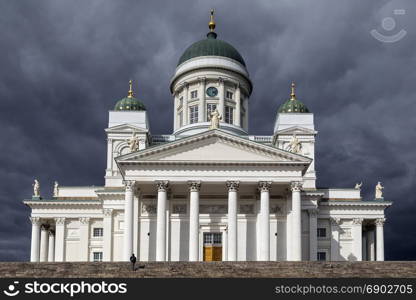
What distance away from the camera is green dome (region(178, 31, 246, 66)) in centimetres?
6594

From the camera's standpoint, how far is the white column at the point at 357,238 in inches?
2172

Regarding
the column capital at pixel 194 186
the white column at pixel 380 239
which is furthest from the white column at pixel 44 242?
the white column at pixel 380 239

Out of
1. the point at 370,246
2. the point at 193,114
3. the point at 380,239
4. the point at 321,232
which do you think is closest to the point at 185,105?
the point at 193,114

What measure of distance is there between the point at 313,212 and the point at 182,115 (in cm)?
1895

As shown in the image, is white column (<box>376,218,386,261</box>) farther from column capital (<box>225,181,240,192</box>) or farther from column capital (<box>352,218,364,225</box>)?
column capital (<box>225,181,240,192</box>)

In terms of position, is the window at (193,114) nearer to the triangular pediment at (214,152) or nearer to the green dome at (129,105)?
the green dome at (129,105)

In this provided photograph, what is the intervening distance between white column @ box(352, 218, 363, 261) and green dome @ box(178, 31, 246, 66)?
2259cm

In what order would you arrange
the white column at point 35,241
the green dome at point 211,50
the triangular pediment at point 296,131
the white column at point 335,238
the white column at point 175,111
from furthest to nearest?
1. the white column at point 175,111
2. the green dome at point 211,50
3. the triangular pediment at point 296,131
4. the white column at point 35,241
5. the white column at point 335,238

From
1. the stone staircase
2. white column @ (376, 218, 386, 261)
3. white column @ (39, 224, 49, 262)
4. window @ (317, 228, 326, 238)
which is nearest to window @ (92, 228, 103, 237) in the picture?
white column @ (39, 224, 49, 262)

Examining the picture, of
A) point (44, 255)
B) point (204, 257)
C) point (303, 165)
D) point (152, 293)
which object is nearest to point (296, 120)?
point (303, 165)

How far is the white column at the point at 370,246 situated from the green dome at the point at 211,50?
924 inches

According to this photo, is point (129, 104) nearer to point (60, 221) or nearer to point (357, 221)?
point (60, 221)

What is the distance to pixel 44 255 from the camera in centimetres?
6116

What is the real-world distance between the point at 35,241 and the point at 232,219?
22.9 m
